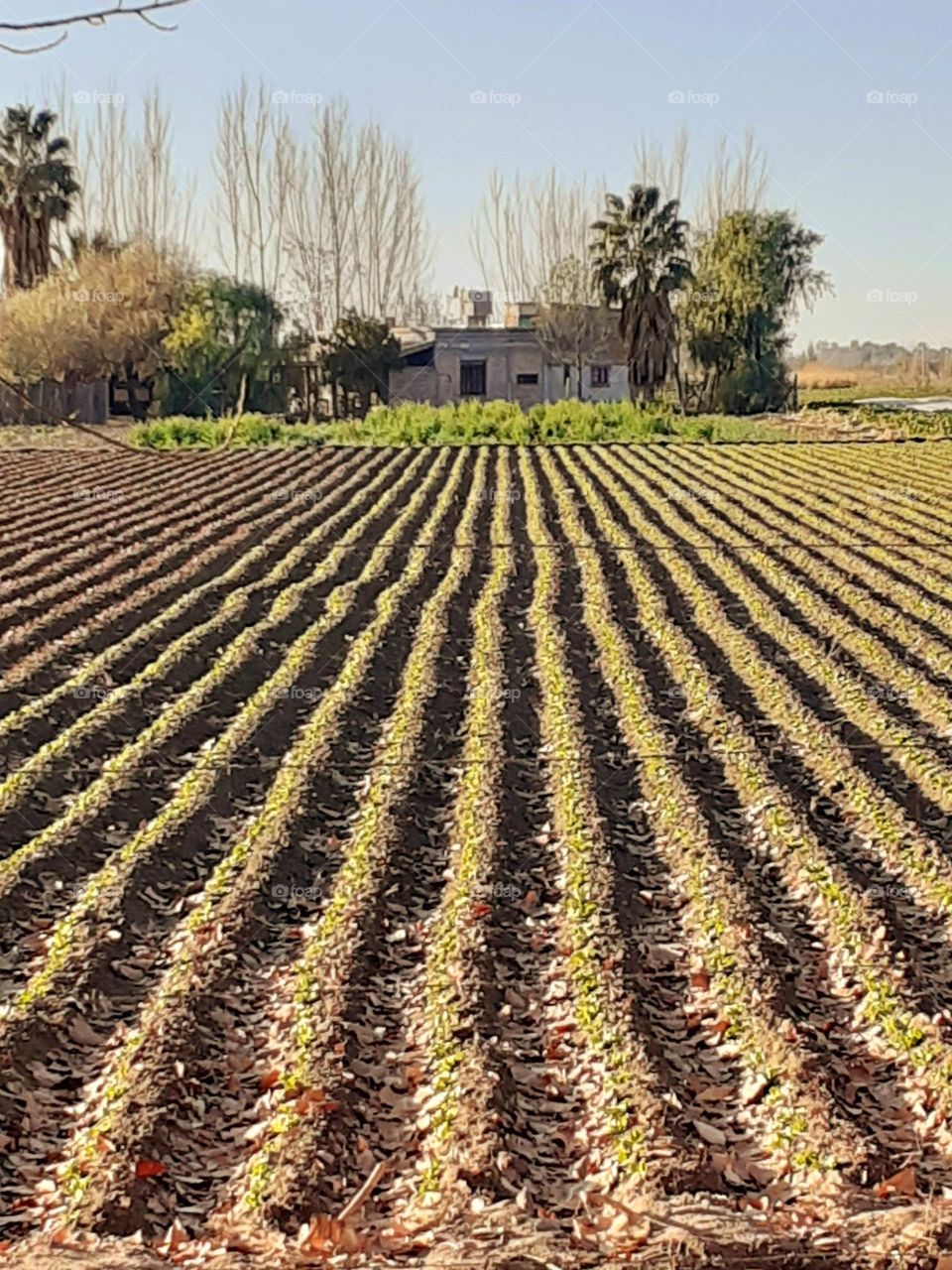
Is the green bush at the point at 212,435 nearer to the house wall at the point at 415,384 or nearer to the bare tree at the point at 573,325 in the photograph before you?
the house wall at the point at 415,384

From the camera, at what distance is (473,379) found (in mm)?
46719

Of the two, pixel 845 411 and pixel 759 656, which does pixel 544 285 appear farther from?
pixel 759 656

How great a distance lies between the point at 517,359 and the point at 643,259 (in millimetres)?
A: 5183

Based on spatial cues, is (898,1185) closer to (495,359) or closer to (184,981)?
(184,981)

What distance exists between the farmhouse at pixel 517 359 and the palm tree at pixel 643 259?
3.66 feet

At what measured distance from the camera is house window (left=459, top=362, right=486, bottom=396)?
46531mm

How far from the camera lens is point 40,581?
12633 millimetres

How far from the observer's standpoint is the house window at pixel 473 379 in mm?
46531

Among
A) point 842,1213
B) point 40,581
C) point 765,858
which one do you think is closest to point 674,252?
point 40,581

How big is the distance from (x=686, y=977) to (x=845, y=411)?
34.1m

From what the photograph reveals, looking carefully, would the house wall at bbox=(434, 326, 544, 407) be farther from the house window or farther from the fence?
the fence

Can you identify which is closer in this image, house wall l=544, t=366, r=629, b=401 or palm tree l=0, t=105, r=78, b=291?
palm tree l=0, t=105, r=78, b=291

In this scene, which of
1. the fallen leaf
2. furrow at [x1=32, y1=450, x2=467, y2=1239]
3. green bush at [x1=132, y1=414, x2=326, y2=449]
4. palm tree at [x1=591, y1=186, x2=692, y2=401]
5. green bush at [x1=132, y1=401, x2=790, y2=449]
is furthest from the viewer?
palm tree at [x1=591, y1=186, x2=692, y2=401]

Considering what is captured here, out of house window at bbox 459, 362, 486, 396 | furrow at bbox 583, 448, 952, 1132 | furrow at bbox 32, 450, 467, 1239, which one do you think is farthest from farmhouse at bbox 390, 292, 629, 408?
furrow at bbox 32, 450, 467, 1239
